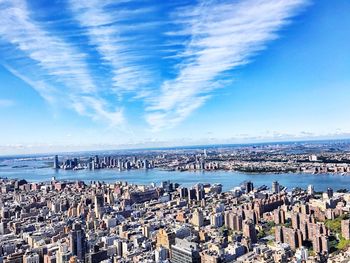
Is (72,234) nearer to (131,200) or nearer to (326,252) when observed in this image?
(326,252)

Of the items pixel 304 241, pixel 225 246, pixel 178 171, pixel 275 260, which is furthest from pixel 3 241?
pixel 178 171

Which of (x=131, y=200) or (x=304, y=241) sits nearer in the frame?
(x=304, y=241)

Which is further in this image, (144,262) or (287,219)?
(287,219)

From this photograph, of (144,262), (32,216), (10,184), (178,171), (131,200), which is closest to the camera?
(144,262)

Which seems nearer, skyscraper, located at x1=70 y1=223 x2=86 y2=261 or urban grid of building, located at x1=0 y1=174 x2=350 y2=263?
urban grid of building, located at x1=0 y1=174 x2=350 y2=263

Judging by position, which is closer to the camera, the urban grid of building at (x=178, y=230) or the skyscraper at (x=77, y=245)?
the urban grid of building at (x=178, y=230)

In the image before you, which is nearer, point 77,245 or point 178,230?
point 77,245

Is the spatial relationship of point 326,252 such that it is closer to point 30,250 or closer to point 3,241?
point 30,250

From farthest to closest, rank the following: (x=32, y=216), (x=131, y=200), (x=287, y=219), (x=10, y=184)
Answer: (x=10, y=184) → (x=131, y=200) → (x=32, y=216) → (x=287, y=219)

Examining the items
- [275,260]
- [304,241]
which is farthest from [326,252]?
[275,260]
